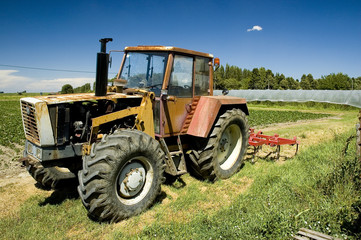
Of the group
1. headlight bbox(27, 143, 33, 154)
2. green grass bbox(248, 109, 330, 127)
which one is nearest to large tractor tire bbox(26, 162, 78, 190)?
headlight bbox(27, 143, 33, 154)

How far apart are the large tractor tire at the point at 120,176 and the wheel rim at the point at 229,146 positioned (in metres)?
2.00

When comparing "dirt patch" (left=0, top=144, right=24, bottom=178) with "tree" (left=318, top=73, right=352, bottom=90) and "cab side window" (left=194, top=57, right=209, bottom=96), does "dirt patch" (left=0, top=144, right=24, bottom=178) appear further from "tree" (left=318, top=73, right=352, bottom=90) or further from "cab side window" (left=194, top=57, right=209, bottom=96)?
"tree" (left=318, top=73, right=352, bottom=90)

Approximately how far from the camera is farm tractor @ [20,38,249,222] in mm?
3455

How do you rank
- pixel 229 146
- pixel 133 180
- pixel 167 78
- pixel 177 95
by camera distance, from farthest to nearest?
pixel 229 146, pixel 177 95, pixel 167 78, pixel 133 180

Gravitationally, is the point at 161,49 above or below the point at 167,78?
above

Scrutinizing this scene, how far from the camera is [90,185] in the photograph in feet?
10.6

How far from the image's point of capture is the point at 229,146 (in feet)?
19.3

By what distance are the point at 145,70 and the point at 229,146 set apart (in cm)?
254

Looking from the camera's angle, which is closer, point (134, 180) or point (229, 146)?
point (134, 180)

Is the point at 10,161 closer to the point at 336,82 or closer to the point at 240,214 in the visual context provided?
the point at 240,214

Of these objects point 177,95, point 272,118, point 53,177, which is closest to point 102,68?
point 177,95

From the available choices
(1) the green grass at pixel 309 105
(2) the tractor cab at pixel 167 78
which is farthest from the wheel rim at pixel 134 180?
(1) the green grass at pixel 309 105

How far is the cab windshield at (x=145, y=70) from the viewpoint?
4648mm

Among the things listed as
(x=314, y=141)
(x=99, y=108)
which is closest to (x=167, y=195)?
(x=99, y=108)
